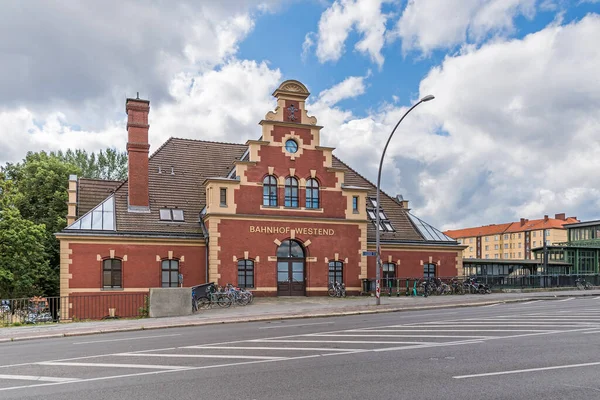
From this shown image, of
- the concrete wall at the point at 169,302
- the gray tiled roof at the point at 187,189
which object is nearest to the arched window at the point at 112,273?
the gray tiled roof at the point at 187,189

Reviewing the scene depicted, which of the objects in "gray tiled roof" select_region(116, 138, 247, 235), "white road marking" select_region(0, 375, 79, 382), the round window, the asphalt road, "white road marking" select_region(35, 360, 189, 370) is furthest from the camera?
the round window

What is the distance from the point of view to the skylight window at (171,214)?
3306cm

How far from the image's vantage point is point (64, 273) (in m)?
29.4

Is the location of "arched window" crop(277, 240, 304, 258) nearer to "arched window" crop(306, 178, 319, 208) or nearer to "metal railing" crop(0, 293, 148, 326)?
"arched window" crop(306, 178, 319, 208)

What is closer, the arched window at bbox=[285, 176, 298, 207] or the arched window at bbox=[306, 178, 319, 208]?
the arched window at bbox=[285, 176, 298, 207]

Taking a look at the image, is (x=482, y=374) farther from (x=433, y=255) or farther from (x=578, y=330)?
(x=433, y=255)

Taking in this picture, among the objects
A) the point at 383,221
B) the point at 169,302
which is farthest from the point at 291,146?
the point at 169,302

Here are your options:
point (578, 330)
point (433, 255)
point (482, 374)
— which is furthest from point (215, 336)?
point (433, 255)

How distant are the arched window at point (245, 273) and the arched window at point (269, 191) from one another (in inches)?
146

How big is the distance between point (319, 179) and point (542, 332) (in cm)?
2059

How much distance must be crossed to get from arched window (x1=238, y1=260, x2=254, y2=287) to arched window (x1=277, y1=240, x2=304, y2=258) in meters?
1.88

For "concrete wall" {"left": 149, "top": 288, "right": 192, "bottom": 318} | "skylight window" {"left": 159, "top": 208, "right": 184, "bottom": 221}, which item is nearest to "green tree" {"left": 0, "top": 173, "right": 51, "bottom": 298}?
"skylight window" {"left": 159, "top": 208, "right": 184, "bottom": 221}

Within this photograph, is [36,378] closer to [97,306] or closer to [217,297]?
[217,297]

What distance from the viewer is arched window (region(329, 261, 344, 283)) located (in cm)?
3372
